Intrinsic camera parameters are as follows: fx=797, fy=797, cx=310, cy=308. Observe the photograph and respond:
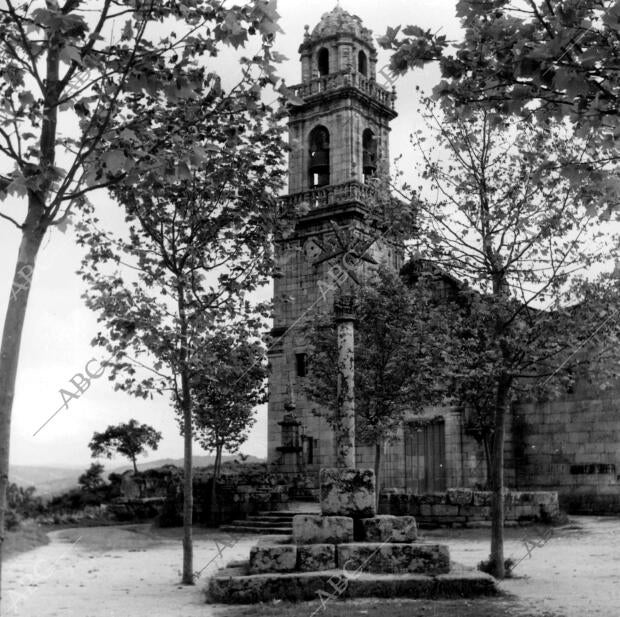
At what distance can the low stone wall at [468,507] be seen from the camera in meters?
18.8

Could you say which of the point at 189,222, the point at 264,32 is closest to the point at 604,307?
the point at 189,222

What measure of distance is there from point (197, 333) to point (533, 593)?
5.55 metres

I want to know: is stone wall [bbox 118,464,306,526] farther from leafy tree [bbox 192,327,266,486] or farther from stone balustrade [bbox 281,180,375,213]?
stone balustrade [bbox 281,180,375,213]

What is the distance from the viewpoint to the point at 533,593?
31.6 ft

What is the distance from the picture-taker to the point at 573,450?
20.8 m

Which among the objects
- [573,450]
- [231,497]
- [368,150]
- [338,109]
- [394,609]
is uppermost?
[338,109]

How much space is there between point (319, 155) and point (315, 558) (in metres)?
26.9

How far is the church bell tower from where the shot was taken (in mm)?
32250

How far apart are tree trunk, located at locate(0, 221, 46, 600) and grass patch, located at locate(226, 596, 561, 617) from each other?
4047mm

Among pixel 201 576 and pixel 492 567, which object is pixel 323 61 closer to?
Answer: pixel 201 576

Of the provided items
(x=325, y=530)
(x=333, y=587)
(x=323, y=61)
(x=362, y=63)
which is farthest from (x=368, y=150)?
(x=333, y=587)

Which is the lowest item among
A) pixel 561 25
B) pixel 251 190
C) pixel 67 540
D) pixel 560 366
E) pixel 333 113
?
pixel 67 540

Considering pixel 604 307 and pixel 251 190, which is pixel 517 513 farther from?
pixel 251 190

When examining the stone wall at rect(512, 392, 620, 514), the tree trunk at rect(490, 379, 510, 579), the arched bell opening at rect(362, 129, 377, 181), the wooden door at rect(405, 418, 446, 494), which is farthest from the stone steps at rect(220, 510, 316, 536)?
the arched bell opening at rect(362, 129, 377, 181)
